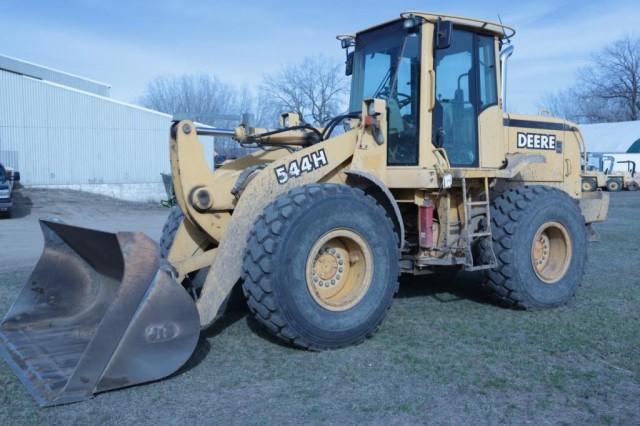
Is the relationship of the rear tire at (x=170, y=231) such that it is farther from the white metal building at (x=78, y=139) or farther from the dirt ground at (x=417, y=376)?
the white metal building at (x=78, y=139)

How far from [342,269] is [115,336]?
6.28 ft

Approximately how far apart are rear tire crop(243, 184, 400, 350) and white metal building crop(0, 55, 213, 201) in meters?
22.0

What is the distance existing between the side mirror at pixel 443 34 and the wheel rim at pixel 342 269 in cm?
195

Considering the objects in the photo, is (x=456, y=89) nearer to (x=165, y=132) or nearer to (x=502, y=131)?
(x=502, y=131)

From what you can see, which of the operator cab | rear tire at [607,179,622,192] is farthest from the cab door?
rear tire at [607,179,622,192]

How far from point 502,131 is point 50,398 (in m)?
4.75

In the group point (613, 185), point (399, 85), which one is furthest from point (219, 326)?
point (613, 185)

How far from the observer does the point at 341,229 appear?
4.78m

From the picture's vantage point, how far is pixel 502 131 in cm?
631

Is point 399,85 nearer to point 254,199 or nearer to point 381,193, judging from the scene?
point 381,193

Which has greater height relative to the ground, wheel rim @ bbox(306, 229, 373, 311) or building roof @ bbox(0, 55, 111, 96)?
building roof @ bbox(0, 55, 111, 96)

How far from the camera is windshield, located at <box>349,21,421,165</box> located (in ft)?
18.7

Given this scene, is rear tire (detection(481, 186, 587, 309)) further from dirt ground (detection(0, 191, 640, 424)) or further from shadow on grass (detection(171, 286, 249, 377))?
shadow on grass (detection(171, 286, 249, 377))

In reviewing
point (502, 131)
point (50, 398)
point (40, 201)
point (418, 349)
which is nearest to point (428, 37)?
point (502, 131)
